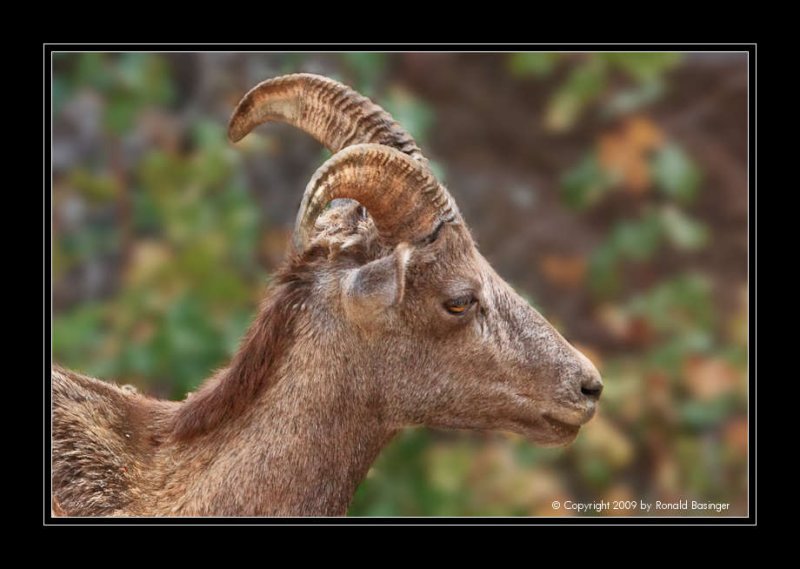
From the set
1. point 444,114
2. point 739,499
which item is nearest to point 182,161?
point 444,114

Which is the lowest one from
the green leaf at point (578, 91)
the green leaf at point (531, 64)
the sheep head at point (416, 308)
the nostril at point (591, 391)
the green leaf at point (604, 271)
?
the nostril at point (591, 391)

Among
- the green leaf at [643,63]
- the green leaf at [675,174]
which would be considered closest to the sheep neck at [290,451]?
the green leaf at [643,63]

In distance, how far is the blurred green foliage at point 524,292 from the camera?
446 inches

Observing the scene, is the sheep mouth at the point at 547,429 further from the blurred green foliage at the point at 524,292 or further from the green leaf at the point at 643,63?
the green leaf at the point at 643,63

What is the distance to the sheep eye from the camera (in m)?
5.73

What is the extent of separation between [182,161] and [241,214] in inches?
31.5

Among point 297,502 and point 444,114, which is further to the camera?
point 444,114

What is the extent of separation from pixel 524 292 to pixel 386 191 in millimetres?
8474

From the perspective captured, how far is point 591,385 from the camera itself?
591 centimetres

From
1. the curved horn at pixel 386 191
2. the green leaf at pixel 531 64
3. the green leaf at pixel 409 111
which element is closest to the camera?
the curved horn at pixel 386 191

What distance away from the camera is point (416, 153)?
19.3 ft
